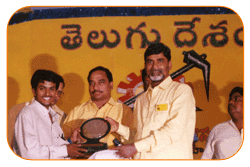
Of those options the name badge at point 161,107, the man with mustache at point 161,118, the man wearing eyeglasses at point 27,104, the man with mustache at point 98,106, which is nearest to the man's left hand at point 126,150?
the man with mustache at point 161,118

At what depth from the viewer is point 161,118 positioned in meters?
2.89

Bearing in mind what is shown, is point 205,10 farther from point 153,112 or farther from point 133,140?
point 133,140

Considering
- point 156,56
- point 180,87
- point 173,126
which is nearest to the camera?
point 173,126

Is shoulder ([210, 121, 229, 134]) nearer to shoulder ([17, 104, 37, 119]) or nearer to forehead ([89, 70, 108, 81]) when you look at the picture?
forehead ([89, 70, 108, 81])

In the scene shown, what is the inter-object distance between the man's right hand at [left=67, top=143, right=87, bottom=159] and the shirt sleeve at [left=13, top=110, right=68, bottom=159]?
0.04 m

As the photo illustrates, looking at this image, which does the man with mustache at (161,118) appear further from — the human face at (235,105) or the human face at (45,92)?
the human face at (45,92)

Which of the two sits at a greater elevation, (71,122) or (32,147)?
(71,122)

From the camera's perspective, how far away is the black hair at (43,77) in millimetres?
3121

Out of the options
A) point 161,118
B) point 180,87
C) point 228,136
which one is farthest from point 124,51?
point 228,136

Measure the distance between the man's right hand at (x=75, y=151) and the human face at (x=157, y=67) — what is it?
3.00 feet

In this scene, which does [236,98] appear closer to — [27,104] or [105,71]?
[105,71]

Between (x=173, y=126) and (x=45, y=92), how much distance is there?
124 cm

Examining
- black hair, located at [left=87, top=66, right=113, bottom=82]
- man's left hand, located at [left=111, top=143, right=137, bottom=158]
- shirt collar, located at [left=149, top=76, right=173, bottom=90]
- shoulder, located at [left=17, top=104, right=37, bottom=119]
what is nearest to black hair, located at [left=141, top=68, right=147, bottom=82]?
shirt collar, located at [left=149, top=76, right=173, bottom=90]

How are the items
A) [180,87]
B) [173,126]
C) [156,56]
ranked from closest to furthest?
[173,126] → [180,87] → [156,56]
